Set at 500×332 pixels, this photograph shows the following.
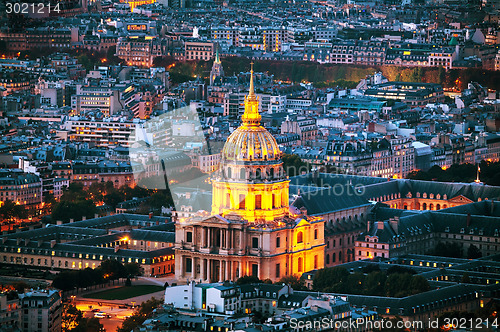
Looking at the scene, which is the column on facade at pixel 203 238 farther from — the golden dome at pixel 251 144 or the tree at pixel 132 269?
the golden dome at pixel 251 144

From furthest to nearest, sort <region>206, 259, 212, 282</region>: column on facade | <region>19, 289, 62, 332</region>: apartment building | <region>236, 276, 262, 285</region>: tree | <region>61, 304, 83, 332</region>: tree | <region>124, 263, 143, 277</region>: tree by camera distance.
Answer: <region>206, 259, 212, 282</region>: column on facade
<region>124, 263, 143, 277</region>: tree
<region>236, 276, 262, 285</region>: tree
<region>61, 304, 83, 332</region>: tree
<region>19, 289, 62, 332</region>: apartment building

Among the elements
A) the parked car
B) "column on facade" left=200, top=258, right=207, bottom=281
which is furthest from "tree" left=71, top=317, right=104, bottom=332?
"column on facade" left=200, top=258, right=207, bottom=281

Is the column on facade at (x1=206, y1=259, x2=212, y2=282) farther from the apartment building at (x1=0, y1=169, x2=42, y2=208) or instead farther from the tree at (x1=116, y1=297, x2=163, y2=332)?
the apartment building at (x1=0, y1=169, x2=42, y2=208)

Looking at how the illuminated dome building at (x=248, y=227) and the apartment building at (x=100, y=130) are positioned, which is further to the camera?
Answer: the apartment building at (x=100, y=130)

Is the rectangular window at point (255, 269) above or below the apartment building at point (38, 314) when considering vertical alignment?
below

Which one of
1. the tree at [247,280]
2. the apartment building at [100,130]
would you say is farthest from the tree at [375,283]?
the apartment building at [100,130]

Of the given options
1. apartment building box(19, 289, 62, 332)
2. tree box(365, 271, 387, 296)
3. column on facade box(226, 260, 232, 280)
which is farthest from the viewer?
column on facade box(226, 260, 232, 280)

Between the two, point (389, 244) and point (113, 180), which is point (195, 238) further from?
point (113, 180)

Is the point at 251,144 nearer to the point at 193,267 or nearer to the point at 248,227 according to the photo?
the point at 248,227

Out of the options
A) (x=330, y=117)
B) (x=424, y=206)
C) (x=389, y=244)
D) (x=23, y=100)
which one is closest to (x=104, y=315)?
(x=389, y=244)
